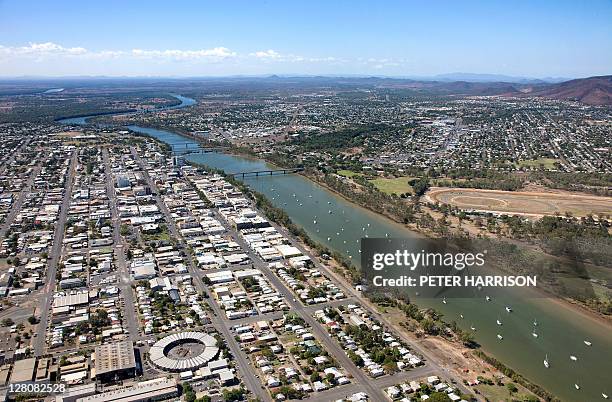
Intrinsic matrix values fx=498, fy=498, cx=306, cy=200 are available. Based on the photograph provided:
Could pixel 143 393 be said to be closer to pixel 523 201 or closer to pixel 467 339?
pixel 467 339

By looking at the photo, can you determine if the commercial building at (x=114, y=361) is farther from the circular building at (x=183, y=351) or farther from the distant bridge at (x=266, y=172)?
the distant bridge at (x=266, y=172)

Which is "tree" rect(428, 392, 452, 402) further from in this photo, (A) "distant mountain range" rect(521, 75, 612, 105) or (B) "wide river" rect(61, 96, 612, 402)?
(A) "distant mountain range" rect(521, 75, 612, 105)

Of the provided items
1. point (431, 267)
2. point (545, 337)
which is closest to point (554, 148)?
point (431, 267)

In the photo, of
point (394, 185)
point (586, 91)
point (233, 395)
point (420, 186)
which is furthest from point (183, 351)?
point (586, 91)

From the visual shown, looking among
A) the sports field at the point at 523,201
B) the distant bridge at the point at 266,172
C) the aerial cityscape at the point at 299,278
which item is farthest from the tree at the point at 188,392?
the distant bridge at the point at 266,172

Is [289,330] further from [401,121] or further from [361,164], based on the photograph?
[401,121]

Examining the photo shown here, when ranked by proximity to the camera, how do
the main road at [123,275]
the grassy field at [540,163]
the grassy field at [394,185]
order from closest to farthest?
the main road at [123,275] → the grassy field at [394,185] → the grassy field at [540,163]
